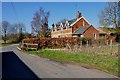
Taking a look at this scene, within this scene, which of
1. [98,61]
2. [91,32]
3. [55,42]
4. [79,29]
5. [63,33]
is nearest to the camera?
[98,61]

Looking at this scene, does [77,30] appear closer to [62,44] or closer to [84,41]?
[84,41]

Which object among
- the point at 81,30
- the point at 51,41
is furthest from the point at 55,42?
the point at 81,30

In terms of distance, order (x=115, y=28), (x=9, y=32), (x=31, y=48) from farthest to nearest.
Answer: (x=9, y=32) < (x=115, y=28) < (x=31, y=48)

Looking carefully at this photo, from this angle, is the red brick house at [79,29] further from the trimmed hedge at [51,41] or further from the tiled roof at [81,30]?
the trimmed hedge at [51,41]

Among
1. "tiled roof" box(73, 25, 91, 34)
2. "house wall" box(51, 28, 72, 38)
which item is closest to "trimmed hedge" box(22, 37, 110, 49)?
"tiled roof" box(73, 25, 91, 34)

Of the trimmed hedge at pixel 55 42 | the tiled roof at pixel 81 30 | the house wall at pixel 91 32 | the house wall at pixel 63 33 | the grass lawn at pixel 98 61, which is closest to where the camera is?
the grass lawn at pixel 98 61

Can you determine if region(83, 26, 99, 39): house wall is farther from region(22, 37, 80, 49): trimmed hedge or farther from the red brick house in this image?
region(22, 37, 80, 49): trimmed hedge

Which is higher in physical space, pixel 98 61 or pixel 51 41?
pixel 51 41

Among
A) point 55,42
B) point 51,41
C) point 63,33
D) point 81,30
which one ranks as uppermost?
point 81,30

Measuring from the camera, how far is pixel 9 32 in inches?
4050

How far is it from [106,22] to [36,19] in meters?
30.2

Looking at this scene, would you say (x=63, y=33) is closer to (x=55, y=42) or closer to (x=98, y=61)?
(x=55, y=42)

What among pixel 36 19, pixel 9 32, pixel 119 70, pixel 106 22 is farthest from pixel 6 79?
pixel 9 32

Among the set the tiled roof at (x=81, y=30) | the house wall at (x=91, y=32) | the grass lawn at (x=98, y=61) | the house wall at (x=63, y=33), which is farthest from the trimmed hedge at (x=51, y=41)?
the house wall at (x=63, y=33)
